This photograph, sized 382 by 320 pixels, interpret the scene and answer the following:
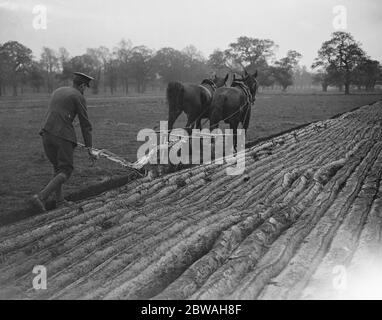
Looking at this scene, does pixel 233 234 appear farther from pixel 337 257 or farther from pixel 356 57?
pixel 356 57

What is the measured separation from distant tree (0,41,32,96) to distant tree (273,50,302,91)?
4832cm

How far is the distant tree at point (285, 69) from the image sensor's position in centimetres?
7688

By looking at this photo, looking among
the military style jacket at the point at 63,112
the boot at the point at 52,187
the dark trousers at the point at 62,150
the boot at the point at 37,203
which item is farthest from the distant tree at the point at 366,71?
the boot at the point at 37,203

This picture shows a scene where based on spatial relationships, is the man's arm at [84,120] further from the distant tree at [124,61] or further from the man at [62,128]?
the distant tree at [124,61]

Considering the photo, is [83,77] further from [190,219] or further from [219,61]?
[219,61]

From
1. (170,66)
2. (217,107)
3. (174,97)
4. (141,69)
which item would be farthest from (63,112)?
(170,66)

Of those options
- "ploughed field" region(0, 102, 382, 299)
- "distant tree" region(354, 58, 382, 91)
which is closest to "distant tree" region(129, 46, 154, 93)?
"distant tree" region(354, 58, 382, 91)

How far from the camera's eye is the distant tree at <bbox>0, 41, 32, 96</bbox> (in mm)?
52875

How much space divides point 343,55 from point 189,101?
222 ft

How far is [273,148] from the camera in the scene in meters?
9.89

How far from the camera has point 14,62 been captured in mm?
56594

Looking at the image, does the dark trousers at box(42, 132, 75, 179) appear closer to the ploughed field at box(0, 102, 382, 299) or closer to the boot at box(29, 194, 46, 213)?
the boot at box(29, 194, 46, 213)

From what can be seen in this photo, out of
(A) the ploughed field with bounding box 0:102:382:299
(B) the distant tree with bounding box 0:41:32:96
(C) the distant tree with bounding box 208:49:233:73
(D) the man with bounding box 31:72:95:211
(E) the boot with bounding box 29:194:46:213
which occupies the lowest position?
(A) the ploughed field with bounding box 0:102:382:299

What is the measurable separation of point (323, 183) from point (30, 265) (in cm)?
475
